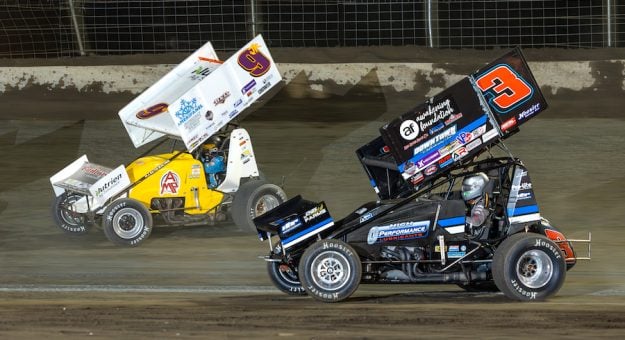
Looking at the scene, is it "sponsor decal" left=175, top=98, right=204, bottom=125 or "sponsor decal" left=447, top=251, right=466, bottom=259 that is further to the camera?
"sponsor decal" left=175, top=98, right=204, bottom=125

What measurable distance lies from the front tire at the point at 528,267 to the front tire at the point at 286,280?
5.84 feet

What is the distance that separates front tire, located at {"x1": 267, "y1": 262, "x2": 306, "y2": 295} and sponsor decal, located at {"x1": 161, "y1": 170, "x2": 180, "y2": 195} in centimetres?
393

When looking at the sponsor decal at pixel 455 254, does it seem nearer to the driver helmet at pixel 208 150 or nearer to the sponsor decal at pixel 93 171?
the driver helmet at pixel 208 150

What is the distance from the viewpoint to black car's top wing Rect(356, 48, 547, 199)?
1021 centimetres

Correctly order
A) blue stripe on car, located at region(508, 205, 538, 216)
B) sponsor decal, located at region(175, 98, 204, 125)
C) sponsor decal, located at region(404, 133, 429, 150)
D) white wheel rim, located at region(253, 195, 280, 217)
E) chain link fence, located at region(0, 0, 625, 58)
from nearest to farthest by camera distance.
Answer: blue stripe on car, located at region(508, 205, 538, 216)
sponsor decal, located at region(404, 133, 429, 150)
sponsor decal, located at region(175, 98, 204, 125)
white wheel rim, located at region(253, 195, 280, 217)
chain link fence, located at region(0, 0, 625, 58)

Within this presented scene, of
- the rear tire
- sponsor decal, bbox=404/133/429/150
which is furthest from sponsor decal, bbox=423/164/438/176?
the rear tire

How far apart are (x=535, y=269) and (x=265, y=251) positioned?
4055mm

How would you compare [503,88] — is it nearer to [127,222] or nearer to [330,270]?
[330,270]

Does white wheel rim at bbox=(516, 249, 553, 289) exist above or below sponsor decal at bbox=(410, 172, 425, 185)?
below

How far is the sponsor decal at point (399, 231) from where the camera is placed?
10.2 meters

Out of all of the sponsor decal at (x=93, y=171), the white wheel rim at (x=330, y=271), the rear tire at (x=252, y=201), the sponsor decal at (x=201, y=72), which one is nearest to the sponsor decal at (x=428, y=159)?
the white wheel rim at (x=330, y=271)

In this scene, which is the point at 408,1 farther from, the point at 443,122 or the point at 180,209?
the point at 443,122

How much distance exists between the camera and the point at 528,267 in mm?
9938

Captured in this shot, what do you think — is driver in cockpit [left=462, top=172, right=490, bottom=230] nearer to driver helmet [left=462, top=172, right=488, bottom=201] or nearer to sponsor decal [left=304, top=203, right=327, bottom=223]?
driver helmet [left=462, top=172, right=488, bottom=201]
